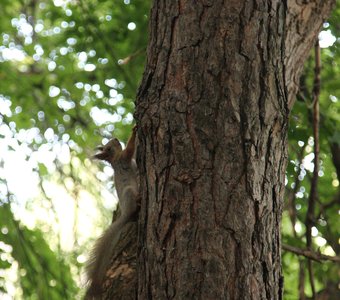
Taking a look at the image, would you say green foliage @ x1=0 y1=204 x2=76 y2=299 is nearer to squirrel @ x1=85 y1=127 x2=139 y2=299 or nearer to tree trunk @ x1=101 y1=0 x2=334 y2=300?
squirrel @ x1=85 y1=127 x2=139 y2=299

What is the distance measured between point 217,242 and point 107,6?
3708mm

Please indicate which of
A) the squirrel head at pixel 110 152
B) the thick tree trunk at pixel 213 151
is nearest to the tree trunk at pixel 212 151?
the thick tree trunk at pixel 213 151

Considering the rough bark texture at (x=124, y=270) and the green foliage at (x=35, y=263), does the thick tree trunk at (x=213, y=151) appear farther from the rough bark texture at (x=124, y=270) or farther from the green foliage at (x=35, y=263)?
the green foliage at (x=35, y=263)

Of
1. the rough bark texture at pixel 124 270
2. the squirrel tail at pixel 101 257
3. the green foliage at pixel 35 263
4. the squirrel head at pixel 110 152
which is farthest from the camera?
the green foliage at pixel 35 263

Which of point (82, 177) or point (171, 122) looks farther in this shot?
point (82, 177)

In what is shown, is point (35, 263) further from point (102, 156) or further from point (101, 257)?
point (101, 257)

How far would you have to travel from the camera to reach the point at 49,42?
6.07 meters

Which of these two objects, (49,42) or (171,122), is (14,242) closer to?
(49,42)

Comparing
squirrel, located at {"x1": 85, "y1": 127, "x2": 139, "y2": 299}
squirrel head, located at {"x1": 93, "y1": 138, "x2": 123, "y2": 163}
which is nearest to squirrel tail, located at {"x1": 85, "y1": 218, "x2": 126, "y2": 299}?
squirrel, located at {"x1": 85, "y1": 127, "x2": 139, "y2": 299}

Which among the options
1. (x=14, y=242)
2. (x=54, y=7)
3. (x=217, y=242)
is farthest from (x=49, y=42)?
(x=217, y=242)

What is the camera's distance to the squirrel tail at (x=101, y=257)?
9.69ft

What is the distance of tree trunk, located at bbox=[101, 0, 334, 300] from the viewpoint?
96.1 inches

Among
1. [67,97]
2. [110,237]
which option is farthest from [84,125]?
[110,237]

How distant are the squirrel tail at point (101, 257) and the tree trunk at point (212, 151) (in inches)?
16.8
